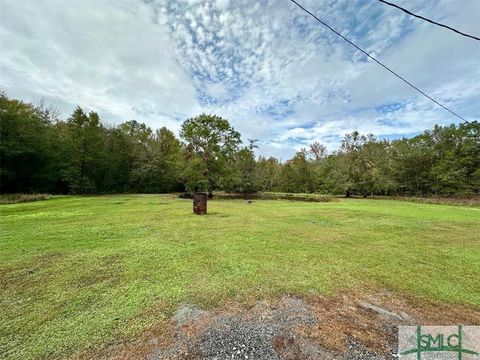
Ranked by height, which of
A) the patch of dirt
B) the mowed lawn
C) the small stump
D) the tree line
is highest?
the tree line

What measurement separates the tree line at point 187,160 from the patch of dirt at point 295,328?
19502 millimetres

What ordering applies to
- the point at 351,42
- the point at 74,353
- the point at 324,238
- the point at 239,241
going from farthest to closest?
the point at 324,238 < the point at 239,241 < the point at 351,42 < the point at 74,353

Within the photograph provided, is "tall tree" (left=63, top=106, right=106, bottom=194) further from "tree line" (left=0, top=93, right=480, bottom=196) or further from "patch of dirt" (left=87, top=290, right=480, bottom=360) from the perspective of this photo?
"patch of dirt" (left=87, top=290, right=480, bottom=360)

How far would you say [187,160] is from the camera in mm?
22906

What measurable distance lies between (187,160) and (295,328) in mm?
21533

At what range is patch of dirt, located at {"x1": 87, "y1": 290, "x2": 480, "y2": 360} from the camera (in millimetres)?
2076

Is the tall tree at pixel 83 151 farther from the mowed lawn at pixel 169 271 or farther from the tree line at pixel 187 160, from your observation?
the mowed lawn at pixel 169 271

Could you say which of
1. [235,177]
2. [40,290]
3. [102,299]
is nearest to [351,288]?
[102,299]

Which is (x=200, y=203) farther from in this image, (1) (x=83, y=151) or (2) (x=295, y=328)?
(1) (x=83, y=151)

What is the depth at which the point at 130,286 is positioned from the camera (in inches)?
130

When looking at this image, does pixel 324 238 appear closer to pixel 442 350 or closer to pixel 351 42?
pixel 442 350

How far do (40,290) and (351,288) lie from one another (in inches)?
170

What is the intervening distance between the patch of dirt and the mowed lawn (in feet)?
0.83

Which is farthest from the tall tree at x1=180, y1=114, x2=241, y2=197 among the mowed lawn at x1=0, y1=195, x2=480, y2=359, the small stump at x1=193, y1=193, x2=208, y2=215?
the mowed lawn at x1=0, y1=195, x2=480, y2=359
